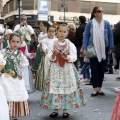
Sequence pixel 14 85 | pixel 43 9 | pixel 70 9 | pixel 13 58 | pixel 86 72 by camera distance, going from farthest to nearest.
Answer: pixel 70 9
pixel 43 9
pixel 86 72
pixel 13 58
pixel 14 85

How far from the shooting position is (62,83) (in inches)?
232

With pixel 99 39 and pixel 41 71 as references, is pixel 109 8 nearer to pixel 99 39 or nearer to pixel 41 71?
pixel 41 71

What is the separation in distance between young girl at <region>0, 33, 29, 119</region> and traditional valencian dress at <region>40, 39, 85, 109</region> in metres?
0.48

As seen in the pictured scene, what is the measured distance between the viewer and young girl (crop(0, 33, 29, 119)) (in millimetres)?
5367

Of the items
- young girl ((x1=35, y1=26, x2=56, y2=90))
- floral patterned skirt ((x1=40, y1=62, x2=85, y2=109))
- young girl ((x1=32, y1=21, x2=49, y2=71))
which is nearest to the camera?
floral patterned skirt ((x1=40, y1=62, x2=85, y2=109))

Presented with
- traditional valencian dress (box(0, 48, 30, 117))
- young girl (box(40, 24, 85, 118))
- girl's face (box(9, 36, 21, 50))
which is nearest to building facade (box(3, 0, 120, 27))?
young girl (box(40, 24, 85, 118))

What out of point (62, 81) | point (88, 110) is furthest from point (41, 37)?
point (62, 81)

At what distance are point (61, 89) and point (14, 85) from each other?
81cm

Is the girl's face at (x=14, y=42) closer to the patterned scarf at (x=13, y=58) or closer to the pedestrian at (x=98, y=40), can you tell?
the patterned scarf at (x=13, y=58)

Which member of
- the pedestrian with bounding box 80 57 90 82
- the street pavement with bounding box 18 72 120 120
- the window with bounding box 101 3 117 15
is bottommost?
the street pavement with bounding box 18 72 120 120

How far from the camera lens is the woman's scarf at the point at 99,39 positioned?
7.55 m

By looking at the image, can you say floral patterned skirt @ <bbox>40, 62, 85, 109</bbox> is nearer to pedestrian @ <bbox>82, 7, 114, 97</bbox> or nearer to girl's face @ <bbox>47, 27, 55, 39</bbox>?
pedestrian @ <bbox>82, 7, 114, 97</bbox>

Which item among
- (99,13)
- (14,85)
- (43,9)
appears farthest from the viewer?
(43,9)

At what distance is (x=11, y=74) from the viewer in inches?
215
